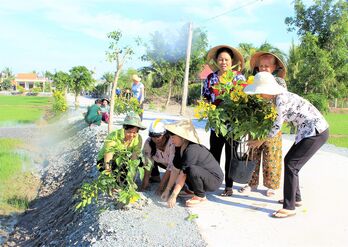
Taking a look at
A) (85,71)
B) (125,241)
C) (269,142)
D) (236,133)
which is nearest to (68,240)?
(125,241)

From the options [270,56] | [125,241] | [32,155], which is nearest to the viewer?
[125,241]

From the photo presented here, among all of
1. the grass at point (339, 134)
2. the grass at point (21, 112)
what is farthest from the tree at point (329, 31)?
the grass at point (21, 112)

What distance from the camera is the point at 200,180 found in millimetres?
3906

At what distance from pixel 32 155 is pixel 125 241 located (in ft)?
→ 28.9

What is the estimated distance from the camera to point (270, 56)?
14.3 feet

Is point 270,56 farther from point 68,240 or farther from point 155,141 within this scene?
point 68,240

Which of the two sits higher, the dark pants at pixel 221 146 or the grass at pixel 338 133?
the dark pants at pixel 221 146

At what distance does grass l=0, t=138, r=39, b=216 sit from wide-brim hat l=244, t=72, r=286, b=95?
4535 mm

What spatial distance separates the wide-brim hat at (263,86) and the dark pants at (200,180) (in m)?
0.89

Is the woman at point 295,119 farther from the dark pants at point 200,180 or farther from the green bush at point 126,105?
the green bush at point 126,105

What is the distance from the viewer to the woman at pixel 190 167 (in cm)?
388

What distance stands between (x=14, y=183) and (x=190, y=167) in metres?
5.23

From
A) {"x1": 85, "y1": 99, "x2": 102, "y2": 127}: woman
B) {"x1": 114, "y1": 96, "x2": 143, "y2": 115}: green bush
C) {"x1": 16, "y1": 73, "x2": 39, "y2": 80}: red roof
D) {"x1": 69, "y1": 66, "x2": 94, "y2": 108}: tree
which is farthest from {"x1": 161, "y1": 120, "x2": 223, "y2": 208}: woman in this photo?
{"x1": 16, "y1": 73, "x2": 39, "y2": 80}: red roof

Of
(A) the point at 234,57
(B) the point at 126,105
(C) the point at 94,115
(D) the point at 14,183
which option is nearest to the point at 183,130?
(A) the point at 234,57
